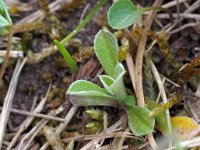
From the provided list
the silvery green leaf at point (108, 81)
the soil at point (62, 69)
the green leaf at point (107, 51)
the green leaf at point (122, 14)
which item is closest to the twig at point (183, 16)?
the soil at point (62, 69)

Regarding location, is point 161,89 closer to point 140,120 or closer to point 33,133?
point 140,120

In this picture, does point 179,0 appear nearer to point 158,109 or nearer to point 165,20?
point 165,20

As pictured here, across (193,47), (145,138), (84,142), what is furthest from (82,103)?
(193,47)

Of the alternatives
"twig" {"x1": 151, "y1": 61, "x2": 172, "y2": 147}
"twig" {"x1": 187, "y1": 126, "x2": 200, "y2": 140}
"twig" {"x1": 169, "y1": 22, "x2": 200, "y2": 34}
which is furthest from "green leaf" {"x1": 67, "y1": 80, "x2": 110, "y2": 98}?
"twig" {"x1": 169, "y1": 22, "x2": 200, "y2": 34}

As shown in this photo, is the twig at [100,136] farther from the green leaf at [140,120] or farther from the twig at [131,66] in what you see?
the twig at [131,66]

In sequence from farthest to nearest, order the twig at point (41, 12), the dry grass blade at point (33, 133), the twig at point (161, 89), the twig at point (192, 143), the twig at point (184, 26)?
the twig at point (41, 12)
the twig at point (184, 26)
the dry grass blade at point (33, 133)
the twig at point (161, 89)
the twig at point (192, 143)

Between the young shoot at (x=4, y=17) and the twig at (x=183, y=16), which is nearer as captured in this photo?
the young shoot at (x=4, y=17)

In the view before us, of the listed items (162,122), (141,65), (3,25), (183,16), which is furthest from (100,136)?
(183,16)

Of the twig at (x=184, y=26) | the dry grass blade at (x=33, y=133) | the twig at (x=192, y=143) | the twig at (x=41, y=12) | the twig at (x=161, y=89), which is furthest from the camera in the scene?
the twig at (x=41, y=12)

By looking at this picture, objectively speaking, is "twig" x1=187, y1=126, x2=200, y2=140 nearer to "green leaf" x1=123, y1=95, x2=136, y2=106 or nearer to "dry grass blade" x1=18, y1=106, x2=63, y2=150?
"green leaf" x1=123, y1=95, x2=136, y2=106
